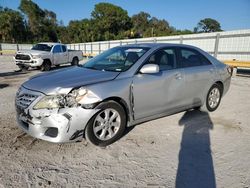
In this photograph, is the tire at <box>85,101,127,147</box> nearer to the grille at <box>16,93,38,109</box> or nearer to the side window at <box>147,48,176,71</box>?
the grille at <box>16,93,38,109</box>

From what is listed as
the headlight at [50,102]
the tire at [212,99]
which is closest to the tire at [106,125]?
the headlight at [50,102]

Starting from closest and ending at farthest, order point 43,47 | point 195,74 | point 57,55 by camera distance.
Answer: point 195,74 < point 43,47 < point 57,55

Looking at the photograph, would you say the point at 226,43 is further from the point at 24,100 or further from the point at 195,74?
the point at 24,100

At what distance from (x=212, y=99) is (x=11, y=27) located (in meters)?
58.4

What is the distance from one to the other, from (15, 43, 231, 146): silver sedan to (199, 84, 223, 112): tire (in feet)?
0.53

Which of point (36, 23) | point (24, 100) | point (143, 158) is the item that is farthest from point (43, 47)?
point (36, 23)

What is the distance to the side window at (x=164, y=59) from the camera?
436 cm

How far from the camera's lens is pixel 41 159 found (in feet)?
10.8

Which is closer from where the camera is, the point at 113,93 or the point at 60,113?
the point at 60,113

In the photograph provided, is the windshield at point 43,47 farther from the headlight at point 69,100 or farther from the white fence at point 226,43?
the headlight at point 69,100

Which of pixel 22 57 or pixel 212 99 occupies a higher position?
pixel 22 57

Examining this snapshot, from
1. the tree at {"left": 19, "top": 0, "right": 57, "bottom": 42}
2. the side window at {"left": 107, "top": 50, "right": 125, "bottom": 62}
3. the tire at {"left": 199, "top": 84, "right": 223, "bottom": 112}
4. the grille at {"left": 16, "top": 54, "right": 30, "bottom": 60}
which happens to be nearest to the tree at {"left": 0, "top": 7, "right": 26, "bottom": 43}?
the tree at {"left": 19, "top": 0, "right": 57, "bottom": 42}

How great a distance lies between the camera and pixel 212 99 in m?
5.54

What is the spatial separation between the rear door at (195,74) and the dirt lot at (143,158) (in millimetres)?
624
